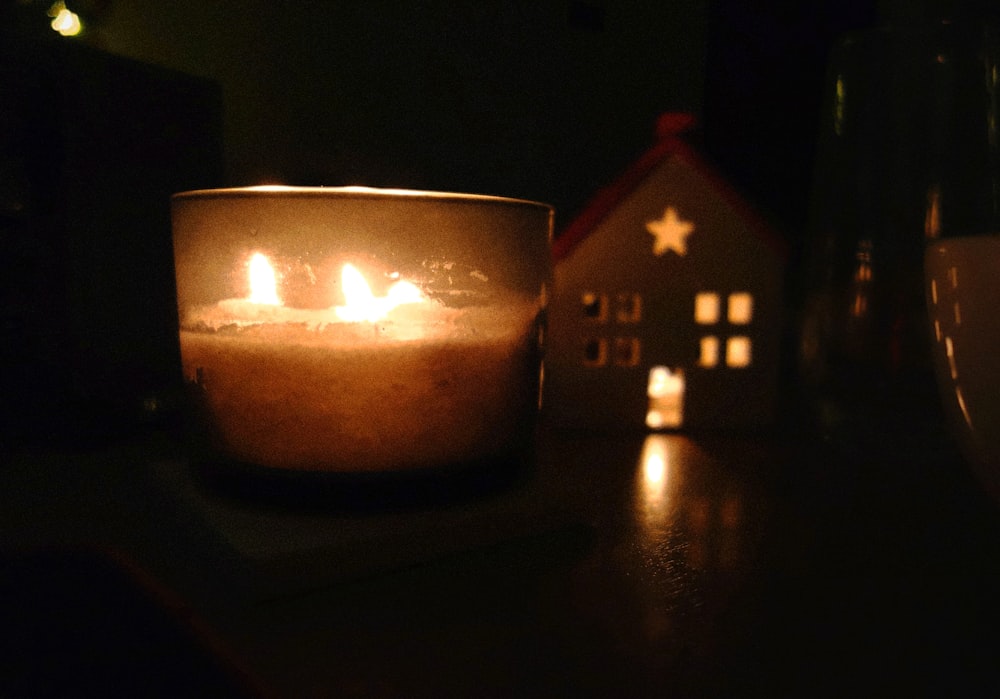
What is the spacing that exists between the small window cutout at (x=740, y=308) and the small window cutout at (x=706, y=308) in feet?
0.04

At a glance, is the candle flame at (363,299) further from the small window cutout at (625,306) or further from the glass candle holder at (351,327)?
the small window cutout at (625,306)

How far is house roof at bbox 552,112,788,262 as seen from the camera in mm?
723

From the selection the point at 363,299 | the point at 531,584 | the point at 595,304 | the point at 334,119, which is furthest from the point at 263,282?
the point at 334,119

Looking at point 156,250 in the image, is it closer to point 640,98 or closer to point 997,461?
point 640,98

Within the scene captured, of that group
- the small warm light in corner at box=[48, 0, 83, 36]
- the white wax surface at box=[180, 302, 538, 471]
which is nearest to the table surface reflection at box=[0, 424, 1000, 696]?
the white wax surface at box=[180, 302, 538, 471]

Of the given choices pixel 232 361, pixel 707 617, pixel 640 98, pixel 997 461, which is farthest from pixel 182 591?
pixel 640 98

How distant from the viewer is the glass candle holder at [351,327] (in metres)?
0.45

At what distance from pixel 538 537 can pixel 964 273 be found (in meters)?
0.27

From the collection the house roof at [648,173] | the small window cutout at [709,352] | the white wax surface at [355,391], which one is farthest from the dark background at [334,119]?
the white wax surface at [355,391]

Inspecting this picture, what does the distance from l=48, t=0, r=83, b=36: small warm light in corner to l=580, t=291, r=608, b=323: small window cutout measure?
3.13ft

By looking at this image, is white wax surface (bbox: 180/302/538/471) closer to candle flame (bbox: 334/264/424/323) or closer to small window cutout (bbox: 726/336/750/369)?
candle flame (bbox: 334/264/424/323)

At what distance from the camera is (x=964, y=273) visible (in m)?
0.40

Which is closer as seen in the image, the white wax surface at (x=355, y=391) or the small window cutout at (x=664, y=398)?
the white wax surface at (x=355, y=391)

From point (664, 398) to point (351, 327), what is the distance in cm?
40
